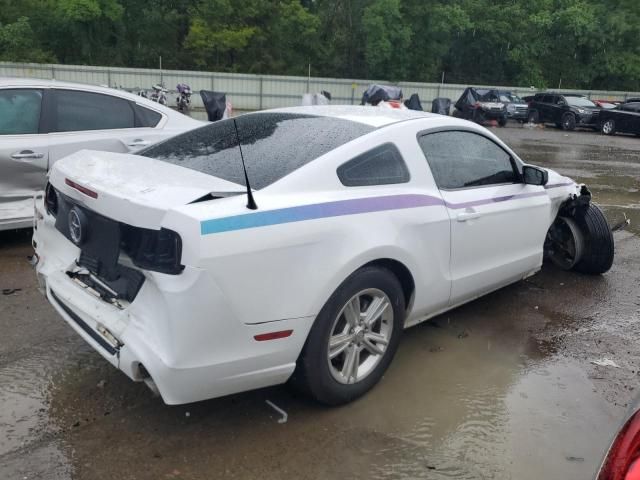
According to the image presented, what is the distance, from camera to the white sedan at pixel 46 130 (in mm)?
5332

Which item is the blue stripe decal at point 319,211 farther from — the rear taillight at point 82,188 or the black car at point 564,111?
the black car at point 564,111

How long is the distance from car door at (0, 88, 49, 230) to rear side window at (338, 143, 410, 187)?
344cm

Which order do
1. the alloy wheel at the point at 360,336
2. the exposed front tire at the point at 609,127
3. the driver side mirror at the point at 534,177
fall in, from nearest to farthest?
the alloy wheel at the point at 360,336
the driver side mirror at the point at 534,177
the exposed front tire at the point at 609,127

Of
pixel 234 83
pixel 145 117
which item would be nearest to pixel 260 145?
pixel 145 117

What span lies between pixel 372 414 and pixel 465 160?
190 cm

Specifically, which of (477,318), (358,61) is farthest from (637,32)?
(477,318)

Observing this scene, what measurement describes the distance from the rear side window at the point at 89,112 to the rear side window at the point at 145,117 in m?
0.07

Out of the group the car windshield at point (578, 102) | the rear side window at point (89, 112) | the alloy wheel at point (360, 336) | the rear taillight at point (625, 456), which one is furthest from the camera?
the car windshield at point (578, 102)

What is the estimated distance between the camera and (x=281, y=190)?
2.94m

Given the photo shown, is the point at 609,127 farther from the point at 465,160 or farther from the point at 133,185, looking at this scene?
the point at 133,185

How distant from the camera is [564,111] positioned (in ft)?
88.1

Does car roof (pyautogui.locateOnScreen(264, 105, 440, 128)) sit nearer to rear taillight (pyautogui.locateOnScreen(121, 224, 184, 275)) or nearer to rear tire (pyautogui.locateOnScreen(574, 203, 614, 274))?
rear taillight (pyautogui.locateOnScreen(121, 224, 184, 275))

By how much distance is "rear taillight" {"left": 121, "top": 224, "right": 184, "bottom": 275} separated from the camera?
2527mm

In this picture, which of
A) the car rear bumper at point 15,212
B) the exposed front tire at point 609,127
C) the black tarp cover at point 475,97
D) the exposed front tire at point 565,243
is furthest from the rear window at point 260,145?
the black tarp cover at point 475,97
